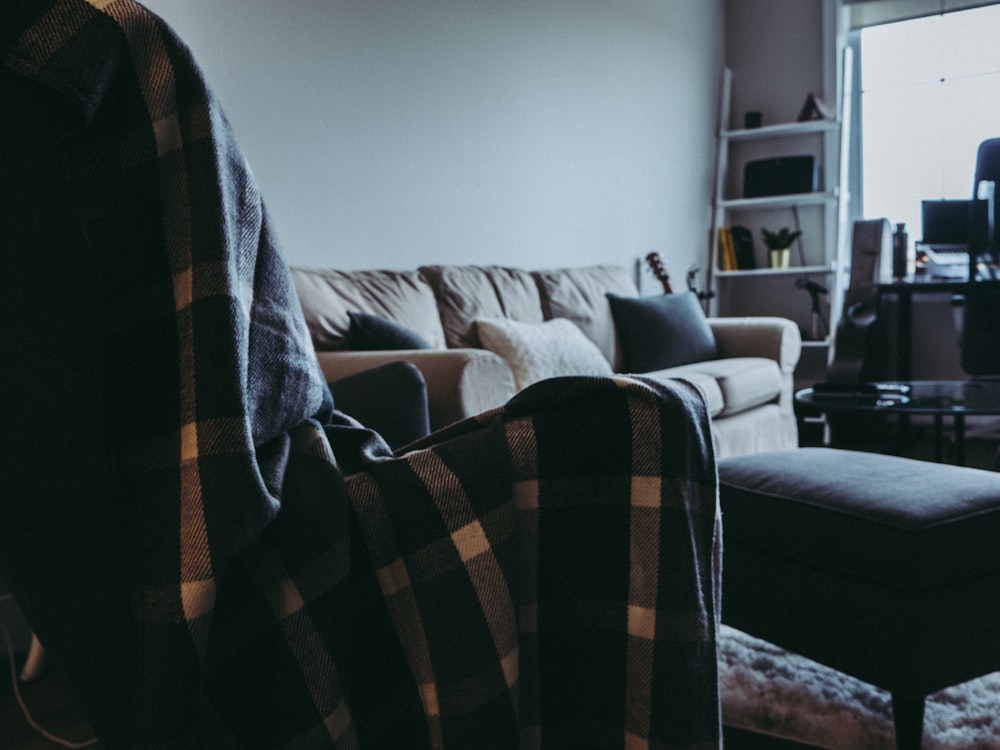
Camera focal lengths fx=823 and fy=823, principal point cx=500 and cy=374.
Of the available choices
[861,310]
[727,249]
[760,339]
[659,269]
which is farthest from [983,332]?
[727,249]

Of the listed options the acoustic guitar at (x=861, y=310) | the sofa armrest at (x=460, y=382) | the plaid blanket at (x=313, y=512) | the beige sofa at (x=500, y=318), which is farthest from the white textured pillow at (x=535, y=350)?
the plaid blanket at (x=313, y=512)

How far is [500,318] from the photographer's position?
277 cm

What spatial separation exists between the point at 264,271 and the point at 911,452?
402 centimetres

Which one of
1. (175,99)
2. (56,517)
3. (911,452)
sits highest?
(175,99)

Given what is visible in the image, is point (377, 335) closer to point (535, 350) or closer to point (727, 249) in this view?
point (535, 350)

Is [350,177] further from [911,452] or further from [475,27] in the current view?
[911,452]

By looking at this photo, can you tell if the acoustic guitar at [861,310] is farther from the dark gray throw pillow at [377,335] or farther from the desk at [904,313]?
the dark gray throw pillow at [377,335]

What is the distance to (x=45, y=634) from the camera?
64 centimetres

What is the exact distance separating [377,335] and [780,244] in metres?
3.53

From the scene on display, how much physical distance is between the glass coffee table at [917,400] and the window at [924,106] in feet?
8.94

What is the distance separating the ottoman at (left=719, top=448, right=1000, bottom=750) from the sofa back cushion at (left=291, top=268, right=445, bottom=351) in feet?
3.96

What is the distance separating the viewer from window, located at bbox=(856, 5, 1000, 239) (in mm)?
4680

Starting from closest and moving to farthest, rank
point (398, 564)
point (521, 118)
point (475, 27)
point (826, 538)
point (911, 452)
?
1. point (398, 564)
2. point (826, 538)
3. point (475, 27)
4. point (521, 118)
5. point (911, 452)

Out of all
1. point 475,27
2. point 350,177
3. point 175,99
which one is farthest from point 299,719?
point 475,27
